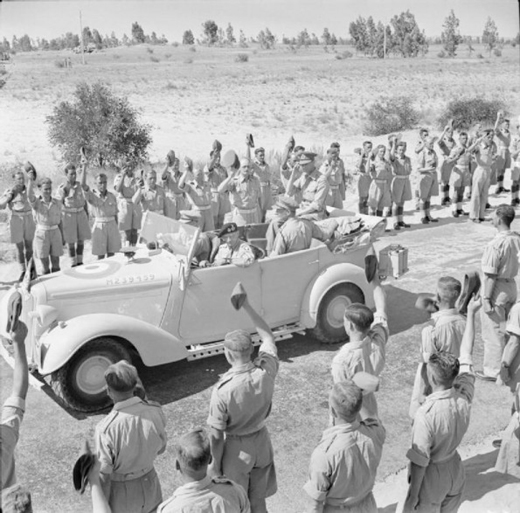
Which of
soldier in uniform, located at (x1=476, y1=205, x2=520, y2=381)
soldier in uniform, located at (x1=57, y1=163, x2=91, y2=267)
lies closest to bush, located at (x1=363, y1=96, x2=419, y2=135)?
soldier in uniform, located at (x1=57, y1=163, x2=91, y2=267)

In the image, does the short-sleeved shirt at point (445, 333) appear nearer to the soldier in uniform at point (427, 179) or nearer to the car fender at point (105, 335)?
the car fender at point (105, 335)

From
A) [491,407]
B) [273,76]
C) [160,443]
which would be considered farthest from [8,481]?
[273,76]

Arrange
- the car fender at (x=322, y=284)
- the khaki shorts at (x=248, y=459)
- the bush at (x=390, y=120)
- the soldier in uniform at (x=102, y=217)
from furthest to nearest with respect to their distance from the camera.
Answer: the bush at (x=390, y=120) < the soldier in uniform at (x=102, y=217) < the car fender at (x=322, y=284) < the khaki shorts at (x=248, y=459)

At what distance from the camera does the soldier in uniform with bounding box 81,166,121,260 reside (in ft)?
35.9

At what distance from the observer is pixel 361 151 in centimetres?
1530

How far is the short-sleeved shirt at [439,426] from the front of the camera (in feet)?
14.2

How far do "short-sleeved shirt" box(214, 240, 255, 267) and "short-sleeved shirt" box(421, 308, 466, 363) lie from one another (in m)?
2.81

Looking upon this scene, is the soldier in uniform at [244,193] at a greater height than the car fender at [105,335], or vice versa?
the soldier in uniform at [244,193]

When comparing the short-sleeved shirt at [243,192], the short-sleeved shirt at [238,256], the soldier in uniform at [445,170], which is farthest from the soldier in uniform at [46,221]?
the soldier in uniform at [445,170]

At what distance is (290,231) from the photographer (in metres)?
8.55

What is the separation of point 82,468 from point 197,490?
1.84 ft

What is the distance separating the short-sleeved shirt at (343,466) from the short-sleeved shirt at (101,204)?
775 centimetres

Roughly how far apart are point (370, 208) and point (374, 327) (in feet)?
32.4

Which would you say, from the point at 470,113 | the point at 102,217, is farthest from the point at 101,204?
the point at 470,113
